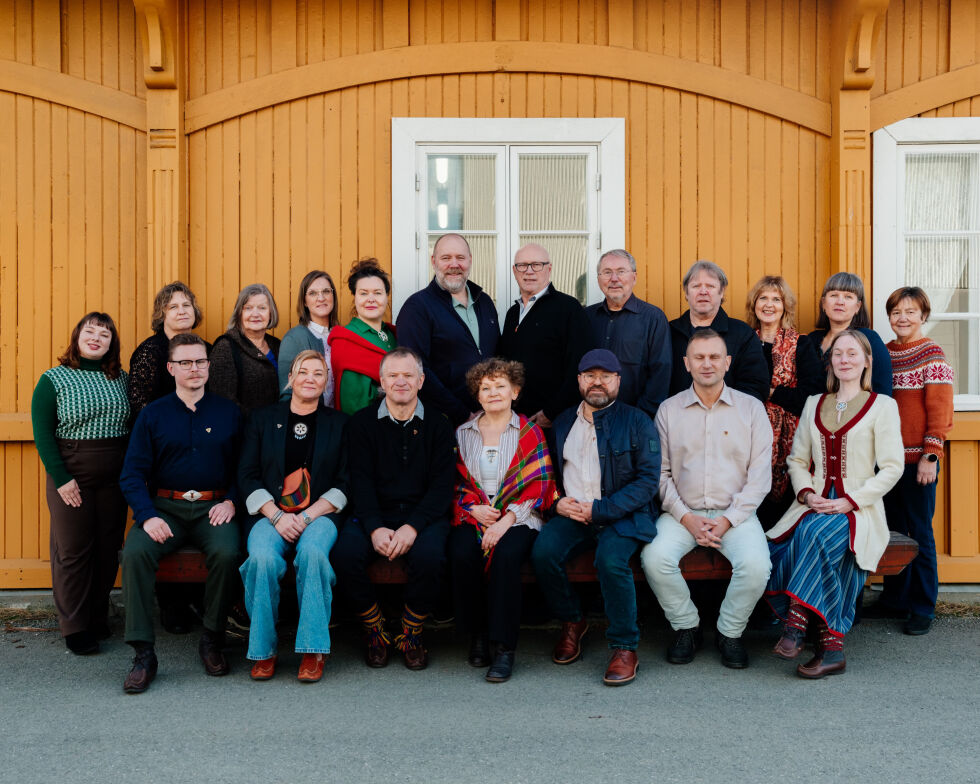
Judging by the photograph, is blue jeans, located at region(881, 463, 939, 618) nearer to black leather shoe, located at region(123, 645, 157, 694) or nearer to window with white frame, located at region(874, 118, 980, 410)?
window with white frame, located at region(874, 118, 980, 410)

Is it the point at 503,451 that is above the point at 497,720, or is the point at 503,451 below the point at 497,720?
above

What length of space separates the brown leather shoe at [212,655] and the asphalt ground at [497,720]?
0.06m

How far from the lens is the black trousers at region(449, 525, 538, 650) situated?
383 centimetres

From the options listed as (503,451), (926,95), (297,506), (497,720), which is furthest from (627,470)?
(926,95)

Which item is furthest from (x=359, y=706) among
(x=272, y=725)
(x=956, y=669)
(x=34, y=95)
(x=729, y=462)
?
(x=34, y=95)

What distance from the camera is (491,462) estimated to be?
4.07 m

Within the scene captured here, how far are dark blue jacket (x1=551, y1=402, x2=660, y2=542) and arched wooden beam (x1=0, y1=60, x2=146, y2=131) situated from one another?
3.29 metres

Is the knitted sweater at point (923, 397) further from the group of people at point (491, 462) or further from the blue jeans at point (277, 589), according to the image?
the blue jeans at point (277, 589)

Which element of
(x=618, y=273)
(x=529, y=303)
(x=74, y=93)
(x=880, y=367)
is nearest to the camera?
(x=880, y=367)

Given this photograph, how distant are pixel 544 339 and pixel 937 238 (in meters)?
2.66

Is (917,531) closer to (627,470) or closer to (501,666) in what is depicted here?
(627,470)

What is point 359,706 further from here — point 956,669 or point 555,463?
point 956,669

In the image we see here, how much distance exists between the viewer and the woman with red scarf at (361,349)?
4414 mm

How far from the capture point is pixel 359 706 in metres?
3.50
